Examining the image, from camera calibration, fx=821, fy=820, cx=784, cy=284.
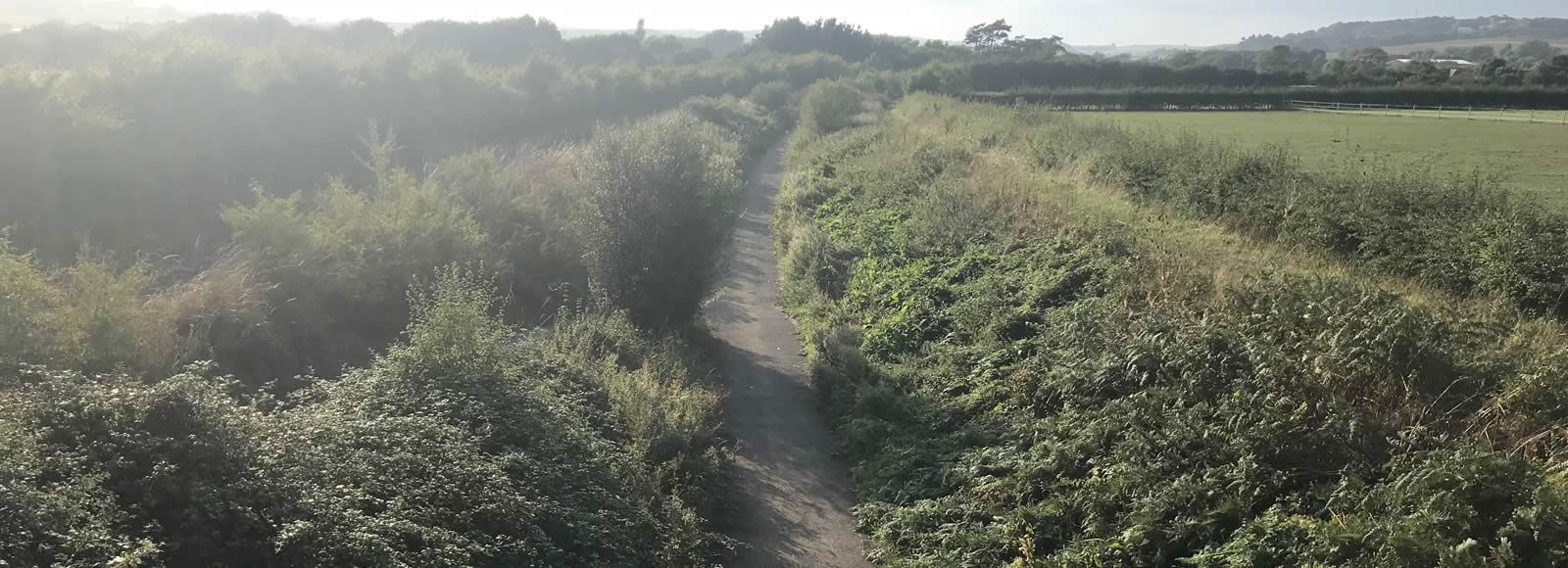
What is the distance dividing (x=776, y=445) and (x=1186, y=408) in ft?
18.2

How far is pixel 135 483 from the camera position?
5797 millimetres

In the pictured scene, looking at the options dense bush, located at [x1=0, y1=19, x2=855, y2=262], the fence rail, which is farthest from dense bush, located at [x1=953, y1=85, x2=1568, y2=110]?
dense bush, located at [x1=0, y1=19, x2=855, y2=262]

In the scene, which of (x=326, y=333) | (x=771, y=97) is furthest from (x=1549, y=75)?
(x=326, y=333)

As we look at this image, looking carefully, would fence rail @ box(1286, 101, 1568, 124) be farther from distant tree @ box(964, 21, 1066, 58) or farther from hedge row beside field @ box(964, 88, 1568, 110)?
distant tree @ box(964, 21, 1066, 58)

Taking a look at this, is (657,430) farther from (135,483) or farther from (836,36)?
(836,36)

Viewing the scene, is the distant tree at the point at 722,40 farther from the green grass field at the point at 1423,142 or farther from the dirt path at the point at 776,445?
the dirt path at the point at 776,445

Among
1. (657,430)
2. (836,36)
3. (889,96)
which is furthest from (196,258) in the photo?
(836,36)

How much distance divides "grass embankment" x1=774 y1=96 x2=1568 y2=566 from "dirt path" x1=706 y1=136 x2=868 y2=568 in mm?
429

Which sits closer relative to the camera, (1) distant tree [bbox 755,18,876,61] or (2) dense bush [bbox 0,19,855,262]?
(2) dense bush [bbox 0,19,855,262]

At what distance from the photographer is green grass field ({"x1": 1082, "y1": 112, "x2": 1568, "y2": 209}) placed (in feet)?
74.8

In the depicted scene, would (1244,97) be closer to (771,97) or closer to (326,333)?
(771,97)

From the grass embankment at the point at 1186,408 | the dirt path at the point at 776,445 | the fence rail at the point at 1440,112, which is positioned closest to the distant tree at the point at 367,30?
the dirt path at the point at 776,445

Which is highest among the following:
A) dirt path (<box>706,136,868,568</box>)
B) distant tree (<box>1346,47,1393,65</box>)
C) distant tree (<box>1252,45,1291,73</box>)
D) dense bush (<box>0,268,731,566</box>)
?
distant tree (<box>1346,47,1393,65</box>)

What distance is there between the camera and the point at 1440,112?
175ft
